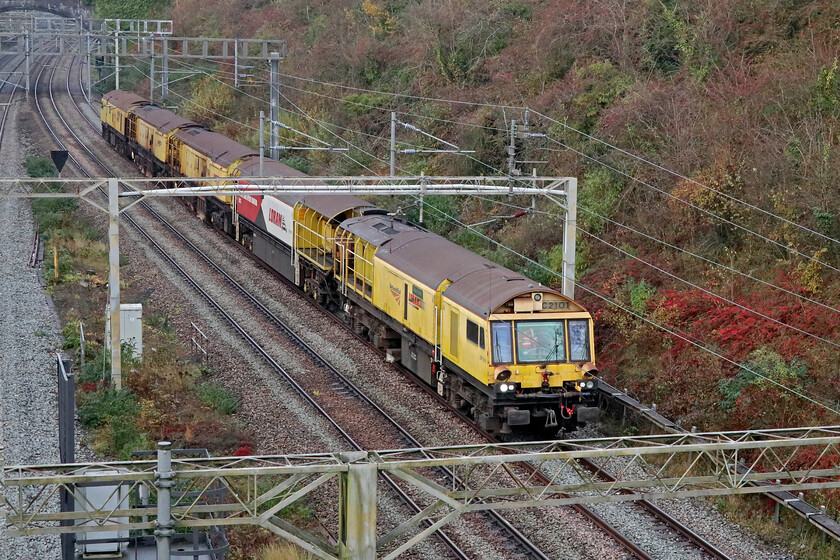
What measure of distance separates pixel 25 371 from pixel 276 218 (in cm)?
1128

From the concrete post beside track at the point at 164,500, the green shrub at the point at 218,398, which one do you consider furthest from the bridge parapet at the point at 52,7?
the concrete post beside track at the point at 164,500

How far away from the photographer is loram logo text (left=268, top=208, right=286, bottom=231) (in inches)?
1304

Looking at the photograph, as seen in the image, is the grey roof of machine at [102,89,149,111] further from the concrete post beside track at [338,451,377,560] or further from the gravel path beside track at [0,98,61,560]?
the concrete post beside track at [338,451,377,560]

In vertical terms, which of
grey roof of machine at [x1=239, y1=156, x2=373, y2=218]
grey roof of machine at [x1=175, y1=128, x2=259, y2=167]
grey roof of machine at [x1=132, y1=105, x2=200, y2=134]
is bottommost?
grey roof of machine at [x1=239, y1=156, x2=373, y2=218]

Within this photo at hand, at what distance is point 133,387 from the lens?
24094 mm

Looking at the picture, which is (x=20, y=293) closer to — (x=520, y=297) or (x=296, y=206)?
(x=296, y=206)

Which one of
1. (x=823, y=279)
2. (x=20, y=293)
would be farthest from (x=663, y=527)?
(x=20, y=293)

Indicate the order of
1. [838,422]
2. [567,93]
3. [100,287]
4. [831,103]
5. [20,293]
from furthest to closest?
[567,93]
[100,287]
[20,293]
[831,103]
[838,422]

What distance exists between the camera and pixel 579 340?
21.2 meters

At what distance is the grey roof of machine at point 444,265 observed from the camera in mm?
21141

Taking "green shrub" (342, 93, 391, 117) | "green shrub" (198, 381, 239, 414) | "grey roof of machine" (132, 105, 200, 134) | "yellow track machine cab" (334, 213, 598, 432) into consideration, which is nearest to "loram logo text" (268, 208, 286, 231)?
"yellow track machine cab" (334, 213, 598, 432)

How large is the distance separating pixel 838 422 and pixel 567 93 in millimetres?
18843

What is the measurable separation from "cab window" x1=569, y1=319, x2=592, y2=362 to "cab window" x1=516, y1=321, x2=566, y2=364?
175 mm

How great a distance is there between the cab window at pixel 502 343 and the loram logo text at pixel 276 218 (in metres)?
13.6
